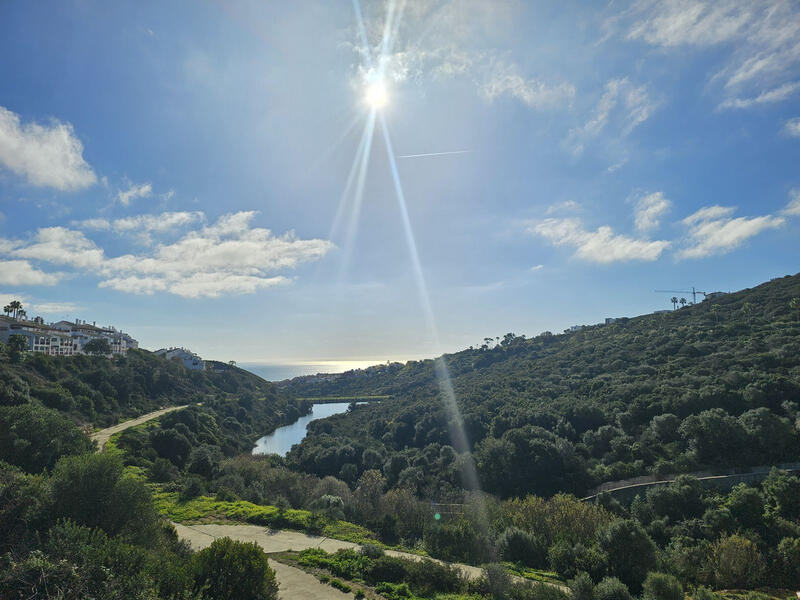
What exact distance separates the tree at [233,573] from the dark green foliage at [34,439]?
18.0m

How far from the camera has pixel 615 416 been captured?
35000 millimetres

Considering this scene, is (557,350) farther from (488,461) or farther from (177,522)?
(177,522)

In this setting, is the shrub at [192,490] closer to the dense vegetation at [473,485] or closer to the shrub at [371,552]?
the dense vegetation at [473,485]

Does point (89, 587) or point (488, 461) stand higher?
point (89, 587)

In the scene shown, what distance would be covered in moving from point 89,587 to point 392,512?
15.3m

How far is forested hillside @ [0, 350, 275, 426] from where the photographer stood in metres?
36.2

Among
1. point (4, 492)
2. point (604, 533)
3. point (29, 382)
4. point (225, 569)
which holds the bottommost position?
point (604, 533)

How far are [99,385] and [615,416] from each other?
61653 mm

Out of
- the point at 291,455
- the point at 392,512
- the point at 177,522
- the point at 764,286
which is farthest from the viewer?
the point at 764,286

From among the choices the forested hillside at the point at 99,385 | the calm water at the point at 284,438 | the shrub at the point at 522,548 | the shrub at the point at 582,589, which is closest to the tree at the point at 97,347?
the forested hillside at the point at 99,385

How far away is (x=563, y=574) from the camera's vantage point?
1359cm

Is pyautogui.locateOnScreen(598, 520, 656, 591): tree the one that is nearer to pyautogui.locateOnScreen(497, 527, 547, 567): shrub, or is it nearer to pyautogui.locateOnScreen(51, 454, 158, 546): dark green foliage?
pyautogui.locateOnScreen(497, 527, 547, 567): shrub


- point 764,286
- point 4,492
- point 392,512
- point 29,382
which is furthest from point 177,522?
point 764,286

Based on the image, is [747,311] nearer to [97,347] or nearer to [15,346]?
[15,346]
